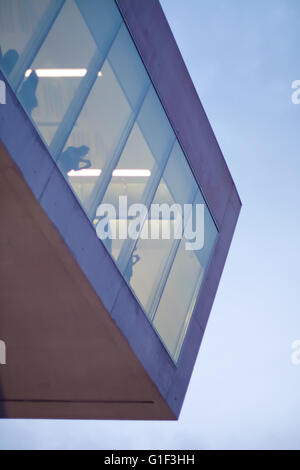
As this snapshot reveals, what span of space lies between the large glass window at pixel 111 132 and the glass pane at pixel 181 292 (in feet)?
0.07

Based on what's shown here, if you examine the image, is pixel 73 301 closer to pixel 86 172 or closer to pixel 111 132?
pixel 86 172

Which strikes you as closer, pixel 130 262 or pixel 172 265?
pixel 130 262

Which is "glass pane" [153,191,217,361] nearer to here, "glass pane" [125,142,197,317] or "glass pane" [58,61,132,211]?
"glass pane" [125,142,197,317]

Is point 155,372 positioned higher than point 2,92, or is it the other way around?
point 2,92

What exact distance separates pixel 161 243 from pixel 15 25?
476 centimetres

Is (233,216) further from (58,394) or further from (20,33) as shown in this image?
(20,33)

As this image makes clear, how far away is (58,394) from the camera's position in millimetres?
10125

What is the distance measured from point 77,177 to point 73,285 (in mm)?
1459

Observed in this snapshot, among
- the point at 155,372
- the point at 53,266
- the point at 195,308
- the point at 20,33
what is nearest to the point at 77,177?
the point at 53,266

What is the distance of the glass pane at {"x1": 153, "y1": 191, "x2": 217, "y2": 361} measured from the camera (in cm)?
1080

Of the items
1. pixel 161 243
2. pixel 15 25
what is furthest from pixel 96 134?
pixel 161 243

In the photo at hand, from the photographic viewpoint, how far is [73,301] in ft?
27.4

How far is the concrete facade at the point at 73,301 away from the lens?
7062mm

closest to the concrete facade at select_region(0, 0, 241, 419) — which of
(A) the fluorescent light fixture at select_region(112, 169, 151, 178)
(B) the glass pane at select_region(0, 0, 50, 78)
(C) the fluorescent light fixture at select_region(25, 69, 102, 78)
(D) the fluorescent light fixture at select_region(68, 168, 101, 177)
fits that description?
(D) the fluorescent light fixture at select_region(68, 168, 101, 177)
